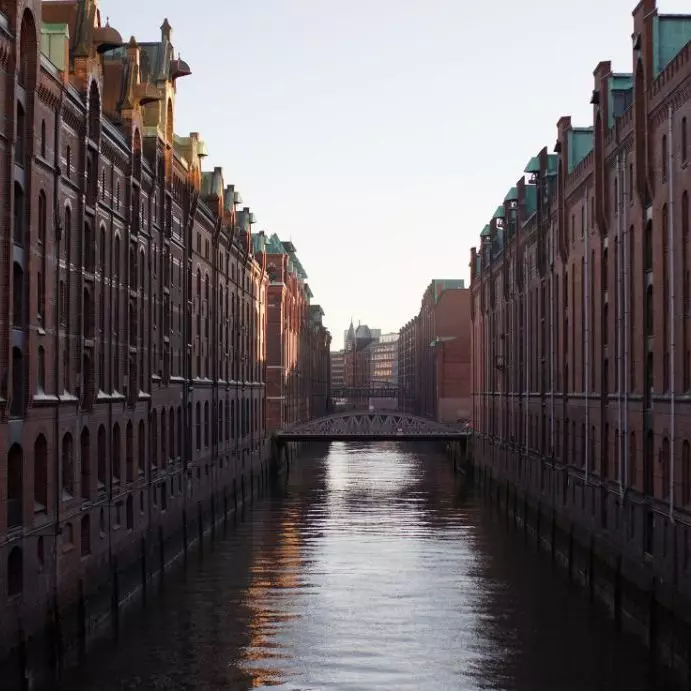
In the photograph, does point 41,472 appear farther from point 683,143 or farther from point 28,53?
point 683,143

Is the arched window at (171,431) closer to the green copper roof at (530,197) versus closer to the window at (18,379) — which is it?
the window at (18,379)

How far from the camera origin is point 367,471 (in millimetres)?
103438

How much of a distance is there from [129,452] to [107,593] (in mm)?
8422

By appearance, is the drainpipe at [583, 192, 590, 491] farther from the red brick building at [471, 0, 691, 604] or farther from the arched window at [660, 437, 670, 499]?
the arched window at [660, 437, 670, 499]

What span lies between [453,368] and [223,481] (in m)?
64.8

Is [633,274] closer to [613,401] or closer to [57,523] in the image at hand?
[613,401]

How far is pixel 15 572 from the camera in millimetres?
29078

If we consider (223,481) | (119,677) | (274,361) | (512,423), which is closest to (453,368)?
(274,361)

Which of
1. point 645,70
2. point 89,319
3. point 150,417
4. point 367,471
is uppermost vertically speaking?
point 645,70

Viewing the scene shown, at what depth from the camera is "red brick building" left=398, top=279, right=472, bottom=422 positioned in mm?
130250

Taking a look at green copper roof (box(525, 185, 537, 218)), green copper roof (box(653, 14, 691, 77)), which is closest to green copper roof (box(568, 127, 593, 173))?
green copper roof (box(525, 185, 537, 218))

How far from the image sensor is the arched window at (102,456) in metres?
39.0

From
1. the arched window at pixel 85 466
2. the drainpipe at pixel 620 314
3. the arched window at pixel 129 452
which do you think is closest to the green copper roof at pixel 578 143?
the drainpipe at pixel 620 314

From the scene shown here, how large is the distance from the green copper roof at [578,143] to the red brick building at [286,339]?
42.8m
